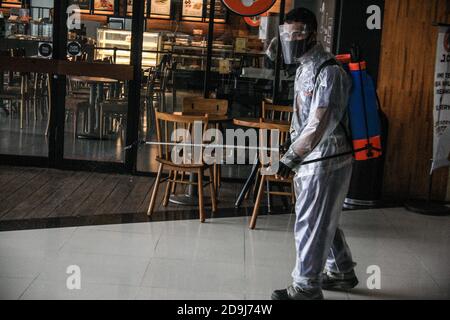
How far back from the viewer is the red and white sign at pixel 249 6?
7.09m

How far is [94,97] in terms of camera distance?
7.36 m

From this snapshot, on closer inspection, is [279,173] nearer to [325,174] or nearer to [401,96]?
[325,174]

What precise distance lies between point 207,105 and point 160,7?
3.69 ft

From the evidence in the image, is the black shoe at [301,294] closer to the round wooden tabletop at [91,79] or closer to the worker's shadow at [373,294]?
the worker's shadow at [373,294]

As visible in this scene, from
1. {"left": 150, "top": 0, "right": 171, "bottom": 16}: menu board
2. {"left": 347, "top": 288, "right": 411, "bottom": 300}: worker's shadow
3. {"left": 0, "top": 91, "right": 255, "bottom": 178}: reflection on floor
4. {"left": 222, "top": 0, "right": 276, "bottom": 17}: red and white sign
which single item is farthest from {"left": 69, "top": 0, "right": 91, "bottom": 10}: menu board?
{"left": 347, "top": 288, "right": 411, "bottom": 300}: worker's shadow

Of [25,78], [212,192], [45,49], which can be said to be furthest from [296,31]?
[25,78]

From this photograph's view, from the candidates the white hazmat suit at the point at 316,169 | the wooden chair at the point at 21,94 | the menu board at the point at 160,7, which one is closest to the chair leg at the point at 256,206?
the white hazmat suit at the point at 316,169

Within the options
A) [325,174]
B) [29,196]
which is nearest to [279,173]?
[325,174]

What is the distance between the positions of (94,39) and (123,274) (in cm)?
337

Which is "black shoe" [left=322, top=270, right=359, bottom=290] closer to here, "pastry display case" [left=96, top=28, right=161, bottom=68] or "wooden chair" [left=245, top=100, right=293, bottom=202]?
"wooden chair" [left=245, top=100, right=293, bottom=202]

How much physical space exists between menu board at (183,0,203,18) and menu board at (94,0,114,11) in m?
0.73

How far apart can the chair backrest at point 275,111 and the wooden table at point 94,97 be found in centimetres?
152

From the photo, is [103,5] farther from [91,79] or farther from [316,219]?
[316,219]

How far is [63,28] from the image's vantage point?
23.8ft
